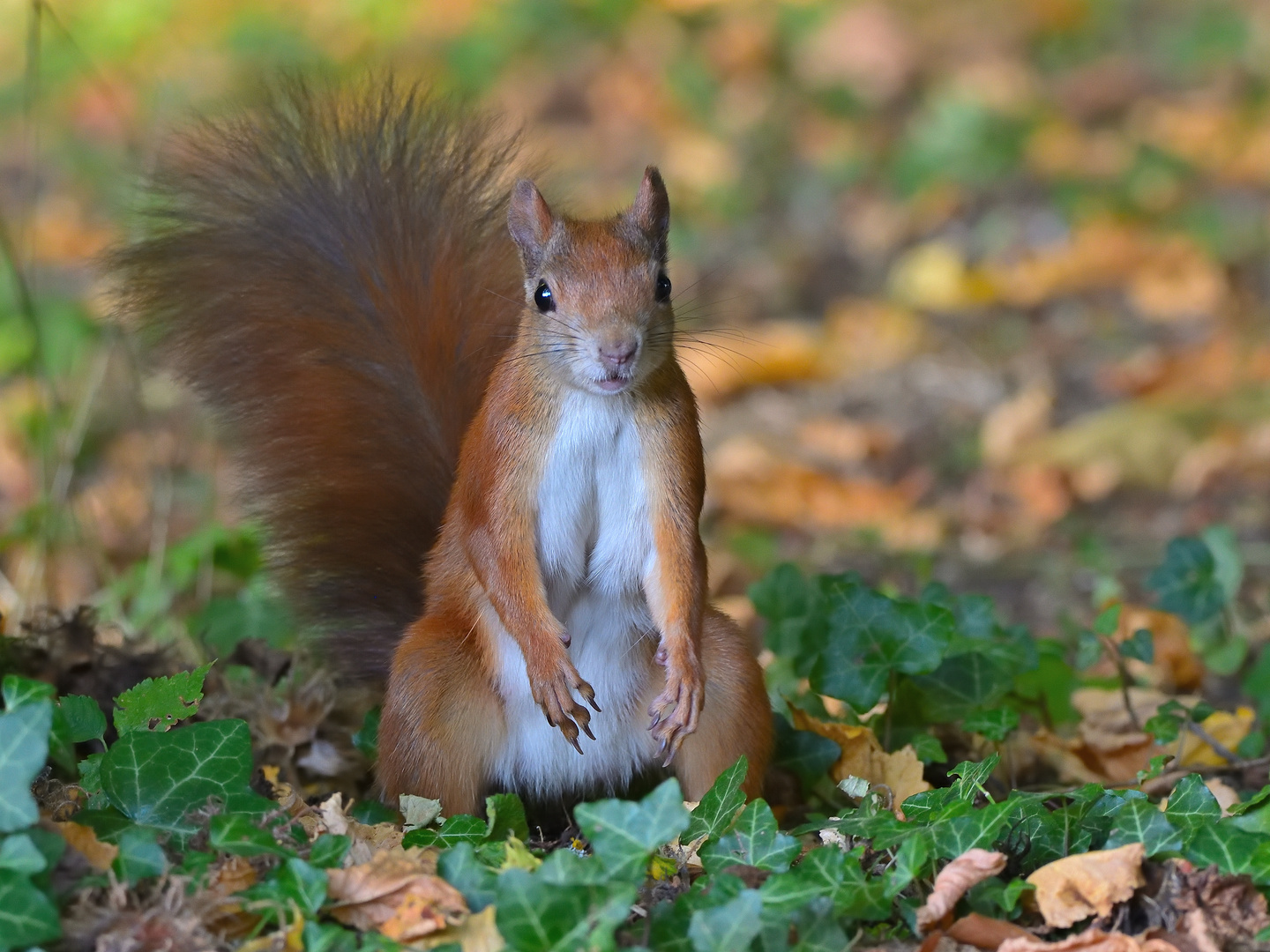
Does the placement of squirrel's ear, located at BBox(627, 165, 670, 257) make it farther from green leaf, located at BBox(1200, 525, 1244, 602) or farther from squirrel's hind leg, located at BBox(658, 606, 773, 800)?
green leaf, located at BBox(1200, 525, 1244, 602)

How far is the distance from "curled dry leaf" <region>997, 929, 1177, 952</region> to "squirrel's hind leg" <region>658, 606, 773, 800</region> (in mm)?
537

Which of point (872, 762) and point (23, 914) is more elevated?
point (23, 914)

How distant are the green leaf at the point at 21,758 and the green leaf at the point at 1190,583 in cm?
193

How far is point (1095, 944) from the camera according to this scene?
1781mm

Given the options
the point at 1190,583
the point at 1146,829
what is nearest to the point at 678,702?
the point at 1146,829

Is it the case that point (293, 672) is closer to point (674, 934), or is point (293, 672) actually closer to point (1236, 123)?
point (674, 934)

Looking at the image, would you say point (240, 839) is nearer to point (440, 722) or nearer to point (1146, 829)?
point (440, 722)

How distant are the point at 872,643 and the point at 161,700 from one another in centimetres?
107

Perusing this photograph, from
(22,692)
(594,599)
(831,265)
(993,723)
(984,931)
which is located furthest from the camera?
(831,265)

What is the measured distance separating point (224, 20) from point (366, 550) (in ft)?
19.7

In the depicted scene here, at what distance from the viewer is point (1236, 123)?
6.60m

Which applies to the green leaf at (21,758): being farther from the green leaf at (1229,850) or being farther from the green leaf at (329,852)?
the green leaf at (1229,850)

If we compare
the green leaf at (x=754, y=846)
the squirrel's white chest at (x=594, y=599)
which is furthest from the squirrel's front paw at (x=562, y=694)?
the green leaf at (x=754, y=846)

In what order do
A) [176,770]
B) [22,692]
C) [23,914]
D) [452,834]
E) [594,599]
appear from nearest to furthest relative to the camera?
[23,914]
[22,692]
[176,770]
[452,834]
[594,599]
